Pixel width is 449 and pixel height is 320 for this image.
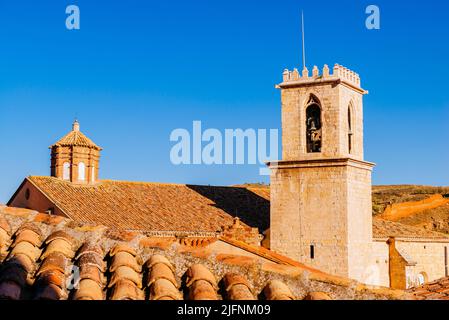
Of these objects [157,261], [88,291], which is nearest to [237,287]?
[157,261]

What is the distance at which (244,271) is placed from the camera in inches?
229

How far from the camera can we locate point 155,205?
30.1 m

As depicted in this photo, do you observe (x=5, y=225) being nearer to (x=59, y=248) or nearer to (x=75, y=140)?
(x=59, y=248)

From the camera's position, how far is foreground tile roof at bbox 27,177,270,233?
89.8 ft

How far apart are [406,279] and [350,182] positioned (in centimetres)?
552

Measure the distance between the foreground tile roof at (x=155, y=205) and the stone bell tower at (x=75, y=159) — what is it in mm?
728

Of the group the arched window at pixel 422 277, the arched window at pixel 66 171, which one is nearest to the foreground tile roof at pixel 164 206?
the arched window at pixel 66 171

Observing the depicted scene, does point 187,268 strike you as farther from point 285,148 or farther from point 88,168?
point 88,168

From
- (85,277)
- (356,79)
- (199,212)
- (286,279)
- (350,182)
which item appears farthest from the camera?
(199,212)

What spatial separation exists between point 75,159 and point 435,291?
24186mm
